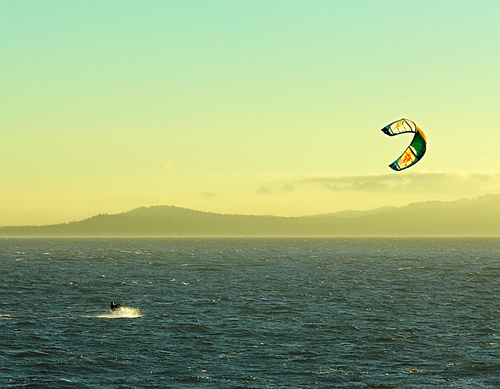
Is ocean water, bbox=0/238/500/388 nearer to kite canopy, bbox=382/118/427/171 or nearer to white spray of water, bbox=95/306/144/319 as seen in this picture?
white spray of water, bbox=95/306/144/319

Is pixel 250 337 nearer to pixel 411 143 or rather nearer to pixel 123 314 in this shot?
pixel 123 314

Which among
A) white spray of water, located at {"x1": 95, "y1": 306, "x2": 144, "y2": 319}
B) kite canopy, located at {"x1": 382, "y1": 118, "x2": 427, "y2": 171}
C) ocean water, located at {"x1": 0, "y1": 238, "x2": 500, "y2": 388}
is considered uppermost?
kite canopy, located at {"x1": 382, "y1": 118, "x2": 427, "y2": 171}

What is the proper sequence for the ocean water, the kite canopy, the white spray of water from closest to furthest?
the ocean water < the kite canopy < the white spray of water

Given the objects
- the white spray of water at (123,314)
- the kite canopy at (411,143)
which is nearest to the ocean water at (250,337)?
the white spray of water at (123,314)

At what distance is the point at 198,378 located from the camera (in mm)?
38469

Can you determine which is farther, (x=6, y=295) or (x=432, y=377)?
(x=6, y=295)

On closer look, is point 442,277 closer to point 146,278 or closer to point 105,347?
point 146,278

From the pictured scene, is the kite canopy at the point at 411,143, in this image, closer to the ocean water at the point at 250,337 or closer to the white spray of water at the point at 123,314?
the ocean water at the point at 250,337

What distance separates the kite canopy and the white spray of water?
31.9 metres

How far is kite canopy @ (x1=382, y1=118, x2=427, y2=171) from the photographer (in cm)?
5619

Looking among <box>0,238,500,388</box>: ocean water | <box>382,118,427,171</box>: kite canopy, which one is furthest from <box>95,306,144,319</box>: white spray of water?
<box>382,118,427,171</box>: kite canopy

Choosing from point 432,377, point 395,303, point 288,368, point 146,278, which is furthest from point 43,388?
point 146,278

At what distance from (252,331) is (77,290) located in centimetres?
4436

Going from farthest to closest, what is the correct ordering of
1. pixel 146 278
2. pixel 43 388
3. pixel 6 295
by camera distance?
pixel 146 278, pixel 6 295, pixel 43 388
